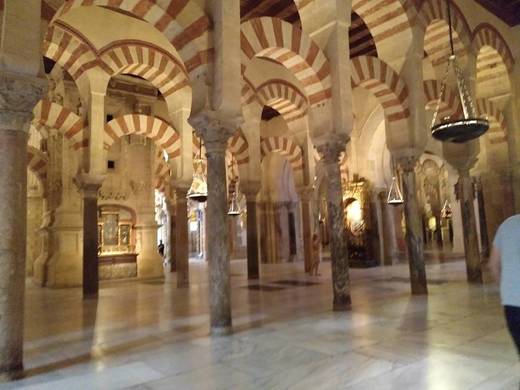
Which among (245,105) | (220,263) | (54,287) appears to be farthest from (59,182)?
(220,263)

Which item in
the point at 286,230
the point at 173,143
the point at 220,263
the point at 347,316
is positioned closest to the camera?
the point at 220,263

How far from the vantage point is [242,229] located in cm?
1855

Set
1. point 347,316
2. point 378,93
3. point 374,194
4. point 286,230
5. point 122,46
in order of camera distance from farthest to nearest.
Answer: point 286,230
point 374,194
point 122,46
point 378,93
point 347,316

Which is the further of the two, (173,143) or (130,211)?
(130,211)

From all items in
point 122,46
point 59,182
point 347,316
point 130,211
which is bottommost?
point 347,316

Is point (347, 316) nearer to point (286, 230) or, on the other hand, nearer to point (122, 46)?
point (122, 46)

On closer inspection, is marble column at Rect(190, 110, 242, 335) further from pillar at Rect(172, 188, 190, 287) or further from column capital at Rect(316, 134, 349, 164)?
pillar at Rect(172, 188, 190, 287)

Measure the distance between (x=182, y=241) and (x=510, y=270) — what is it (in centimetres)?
687

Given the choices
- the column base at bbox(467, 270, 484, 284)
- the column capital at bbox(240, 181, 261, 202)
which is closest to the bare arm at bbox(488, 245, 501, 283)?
the column base at bbox(467, 270, 484, 284)

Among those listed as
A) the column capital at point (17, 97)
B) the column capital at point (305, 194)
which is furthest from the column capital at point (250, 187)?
the column capital at point (17, 97)

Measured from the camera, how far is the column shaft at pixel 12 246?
108 inches

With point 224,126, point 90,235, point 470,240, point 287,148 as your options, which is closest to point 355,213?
point 287,148

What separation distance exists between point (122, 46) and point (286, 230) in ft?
28.9

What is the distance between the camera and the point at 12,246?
2.80 meters
